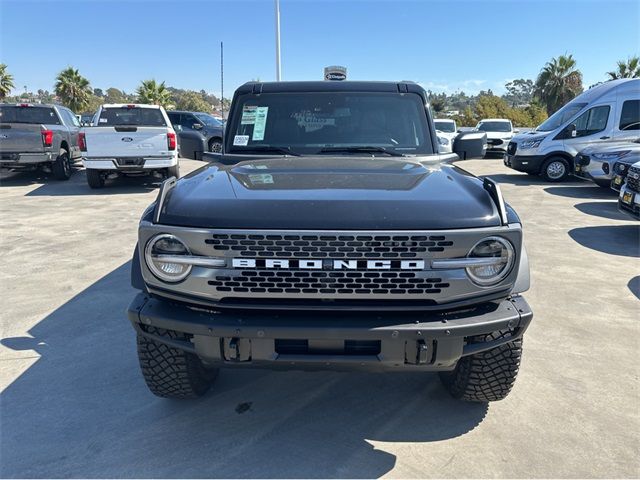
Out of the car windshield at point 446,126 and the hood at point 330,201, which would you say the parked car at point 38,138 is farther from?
the car windshield at point 446,126

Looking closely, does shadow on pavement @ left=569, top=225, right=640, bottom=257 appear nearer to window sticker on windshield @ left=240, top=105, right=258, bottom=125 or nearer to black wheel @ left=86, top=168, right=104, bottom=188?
window sticker on windshield @ left=240, top=105, right=258, bottom=125

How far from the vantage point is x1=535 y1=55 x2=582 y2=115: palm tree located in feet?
131

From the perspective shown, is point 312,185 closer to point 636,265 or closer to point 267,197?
point 267,197

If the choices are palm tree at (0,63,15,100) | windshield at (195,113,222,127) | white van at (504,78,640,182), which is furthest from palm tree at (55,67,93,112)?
white van at (504,78,640,182)

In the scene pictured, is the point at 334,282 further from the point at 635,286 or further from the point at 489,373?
the point at 635,286

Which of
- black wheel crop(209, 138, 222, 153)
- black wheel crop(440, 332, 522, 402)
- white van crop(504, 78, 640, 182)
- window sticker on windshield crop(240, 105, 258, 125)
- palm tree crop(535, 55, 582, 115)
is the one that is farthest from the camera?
palm tree crop(535, 55, 582, 115)

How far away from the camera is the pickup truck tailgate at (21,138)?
1167cm

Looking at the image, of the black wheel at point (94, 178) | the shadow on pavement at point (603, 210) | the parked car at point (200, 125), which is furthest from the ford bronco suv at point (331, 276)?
the parked car at point (200, 125)

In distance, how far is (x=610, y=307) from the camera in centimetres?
466

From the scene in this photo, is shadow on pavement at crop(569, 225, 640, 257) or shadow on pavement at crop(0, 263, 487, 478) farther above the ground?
→ shadow on pavement at crop(569, 225, 640, 257)

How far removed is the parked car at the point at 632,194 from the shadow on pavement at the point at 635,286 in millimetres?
1682

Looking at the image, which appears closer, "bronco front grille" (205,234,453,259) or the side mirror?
"bronco front grille" (205,234,453,259)

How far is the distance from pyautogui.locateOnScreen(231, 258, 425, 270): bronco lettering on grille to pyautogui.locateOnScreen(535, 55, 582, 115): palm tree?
43366 mm

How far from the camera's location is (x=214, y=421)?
113 inches
